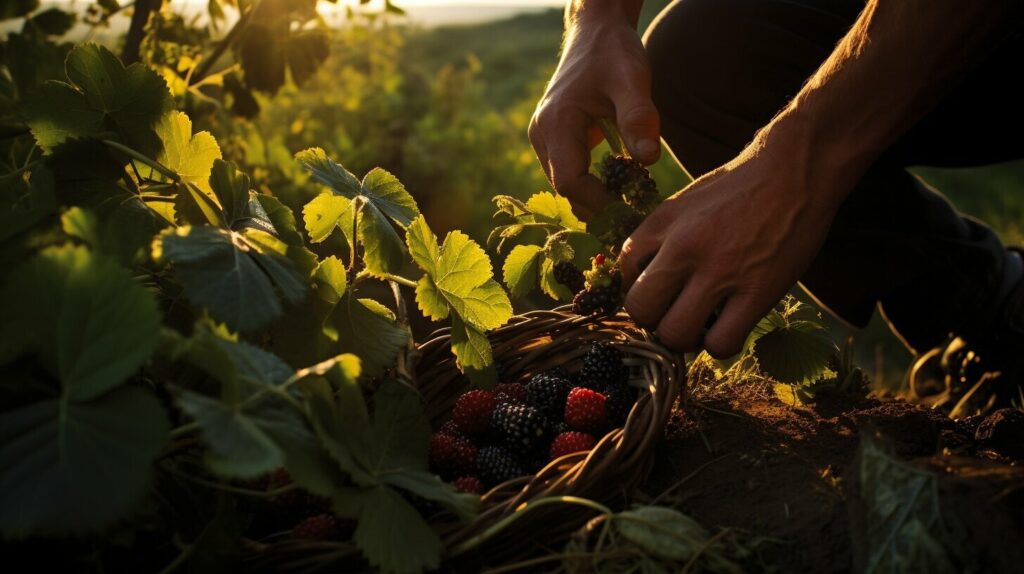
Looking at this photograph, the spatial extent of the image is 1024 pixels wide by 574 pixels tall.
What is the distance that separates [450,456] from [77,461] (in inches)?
27.6

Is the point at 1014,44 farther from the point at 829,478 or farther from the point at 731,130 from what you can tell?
the point at 829,478

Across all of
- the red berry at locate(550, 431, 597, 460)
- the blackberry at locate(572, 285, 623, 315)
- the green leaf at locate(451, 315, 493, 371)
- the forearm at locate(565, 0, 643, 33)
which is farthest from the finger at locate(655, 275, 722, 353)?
the forearm at locate(565, 0, 643, 33)

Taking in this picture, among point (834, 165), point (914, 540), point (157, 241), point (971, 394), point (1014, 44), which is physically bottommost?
point (971, 394)

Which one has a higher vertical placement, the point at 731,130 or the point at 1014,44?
the point at 1014,44

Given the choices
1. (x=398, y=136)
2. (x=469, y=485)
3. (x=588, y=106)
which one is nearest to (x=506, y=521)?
(x=469, y=485)

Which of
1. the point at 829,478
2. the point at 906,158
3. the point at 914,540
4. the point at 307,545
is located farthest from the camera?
the point at 906,158

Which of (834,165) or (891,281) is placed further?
(891,281)

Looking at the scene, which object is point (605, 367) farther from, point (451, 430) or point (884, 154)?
point (884, 154)

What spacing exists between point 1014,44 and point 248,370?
6.22ft

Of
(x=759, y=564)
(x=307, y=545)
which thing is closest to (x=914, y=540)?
(x=759, y=564)

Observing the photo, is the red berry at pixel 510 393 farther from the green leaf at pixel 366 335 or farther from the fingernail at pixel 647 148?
the fingernail at pixel 647 148

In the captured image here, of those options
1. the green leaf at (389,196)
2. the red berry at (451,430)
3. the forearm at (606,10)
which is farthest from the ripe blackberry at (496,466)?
the forearm at (606,10)

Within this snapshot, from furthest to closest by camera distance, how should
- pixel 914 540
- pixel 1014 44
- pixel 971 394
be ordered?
pixel 971 394 → pixel 1014 44 → pixel 914 540

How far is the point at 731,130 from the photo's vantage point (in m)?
2.24
